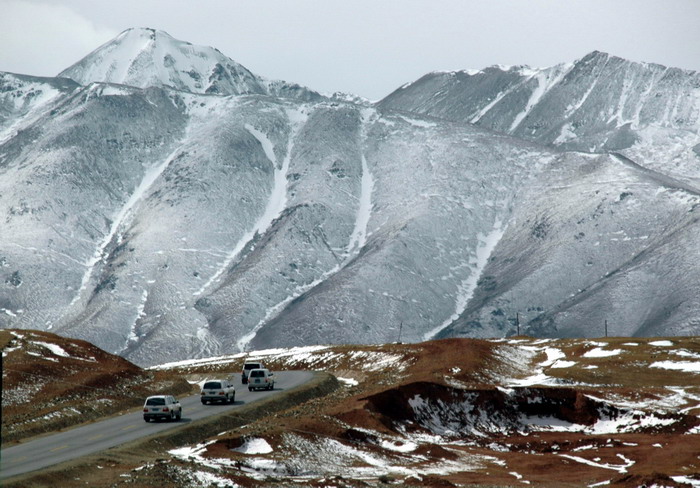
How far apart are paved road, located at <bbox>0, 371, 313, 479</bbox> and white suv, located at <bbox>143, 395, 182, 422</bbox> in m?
0.53

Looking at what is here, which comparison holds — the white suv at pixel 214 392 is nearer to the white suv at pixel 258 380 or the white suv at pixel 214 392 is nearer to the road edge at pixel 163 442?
the road edge at pixel 163 442

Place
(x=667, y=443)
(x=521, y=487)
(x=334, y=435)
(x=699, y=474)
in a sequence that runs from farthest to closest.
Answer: (x=667, y=443)
(x=334, y=435)
(x=699, y=474)
(x=521, y=487)

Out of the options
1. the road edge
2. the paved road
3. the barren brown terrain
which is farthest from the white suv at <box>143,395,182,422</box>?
the barren brown terrain

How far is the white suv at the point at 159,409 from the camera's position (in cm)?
6291

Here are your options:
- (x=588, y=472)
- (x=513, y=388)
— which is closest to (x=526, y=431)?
(x=513, y=388)

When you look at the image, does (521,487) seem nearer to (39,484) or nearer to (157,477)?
(157,477)

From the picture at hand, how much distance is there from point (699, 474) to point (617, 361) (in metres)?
58.5

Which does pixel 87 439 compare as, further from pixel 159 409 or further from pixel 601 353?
pixel 601 353

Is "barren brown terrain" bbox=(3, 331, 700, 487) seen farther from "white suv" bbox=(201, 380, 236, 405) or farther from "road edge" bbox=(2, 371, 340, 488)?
"white suv" bbox=(201, 380, 236, 405)

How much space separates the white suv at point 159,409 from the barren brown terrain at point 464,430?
168 inches

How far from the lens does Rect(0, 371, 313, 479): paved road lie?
152 feet

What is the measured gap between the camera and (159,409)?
62875 millimetres

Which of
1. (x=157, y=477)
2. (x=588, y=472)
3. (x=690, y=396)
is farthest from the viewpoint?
(x=690, y=396)

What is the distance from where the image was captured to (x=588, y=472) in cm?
5853
